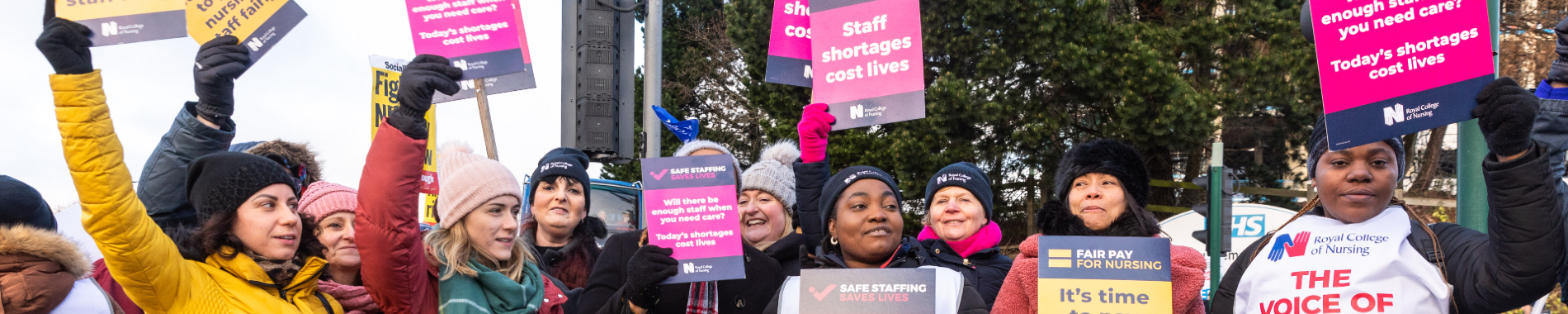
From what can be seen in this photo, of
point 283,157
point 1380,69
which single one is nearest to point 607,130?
point 283,157

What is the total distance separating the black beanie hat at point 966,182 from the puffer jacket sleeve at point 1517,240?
5.68 ft

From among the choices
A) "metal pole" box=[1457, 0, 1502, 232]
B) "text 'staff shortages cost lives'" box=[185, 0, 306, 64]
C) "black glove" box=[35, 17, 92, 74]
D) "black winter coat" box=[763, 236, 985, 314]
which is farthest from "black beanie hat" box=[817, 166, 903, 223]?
"metal pole" box=[1457, 0, 1502, 232]

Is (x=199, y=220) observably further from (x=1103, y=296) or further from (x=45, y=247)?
(x=1103, y=296)

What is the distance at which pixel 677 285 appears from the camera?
3.97 meters

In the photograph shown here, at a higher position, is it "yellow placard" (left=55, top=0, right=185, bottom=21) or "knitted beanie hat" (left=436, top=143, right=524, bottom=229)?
"yellow placard" (left=55, top=0, right=185, bottom=21)

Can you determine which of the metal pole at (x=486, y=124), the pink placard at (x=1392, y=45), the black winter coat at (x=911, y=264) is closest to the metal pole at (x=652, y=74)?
the metal pole at (x=486, y=124)

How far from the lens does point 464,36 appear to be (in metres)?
3.72

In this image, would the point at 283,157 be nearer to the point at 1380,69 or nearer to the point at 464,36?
the point at 464,36

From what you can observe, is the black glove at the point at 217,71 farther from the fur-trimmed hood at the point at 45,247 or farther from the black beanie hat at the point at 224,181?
the fur-trimmed hood at the point at 45,247

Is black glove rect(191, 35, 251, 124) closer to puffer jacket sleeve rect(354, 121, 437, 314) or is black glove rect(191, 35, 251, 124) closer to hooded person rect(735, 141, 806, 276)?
puffer jacket sleeve rect(354, 121, 437, 314)

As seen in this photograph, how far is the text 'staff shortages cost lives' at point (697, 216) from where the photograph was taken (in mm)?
3498

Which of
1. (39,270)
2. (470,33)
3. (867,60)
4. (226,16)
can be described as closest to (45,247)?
(39,270)

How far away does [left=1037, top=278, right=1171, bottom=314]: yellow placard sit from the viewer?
2.94 metres

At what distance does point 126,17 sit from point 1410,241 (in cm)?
385
